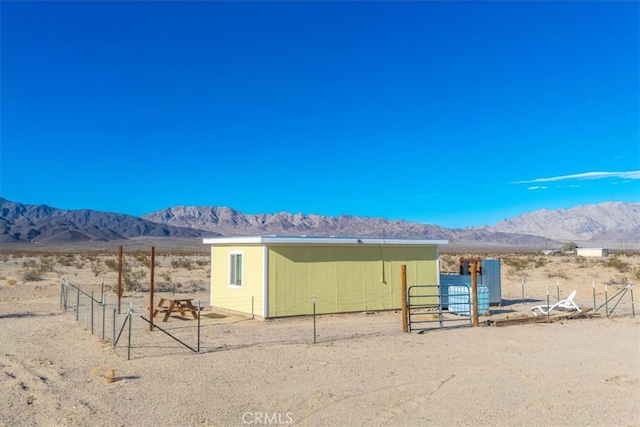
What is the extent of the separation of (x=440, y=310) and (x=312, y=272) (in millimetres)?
4489

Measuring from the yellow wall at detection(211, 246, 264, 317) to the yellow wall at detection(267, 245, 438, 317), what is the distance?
0.46 m

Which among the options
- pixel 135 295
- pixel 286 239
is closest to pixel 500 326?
pixel 286 239

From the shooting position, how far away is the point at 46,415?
7.04m

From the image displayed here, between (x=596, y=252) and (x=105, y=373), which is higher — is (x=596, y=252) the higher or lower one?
the higher one

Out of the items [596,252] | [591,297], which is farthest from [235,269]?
[596,252]

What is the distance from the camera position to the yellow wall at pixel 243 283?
53.9ft

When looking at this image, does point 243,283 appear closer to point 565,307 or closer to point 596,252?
point 565,307

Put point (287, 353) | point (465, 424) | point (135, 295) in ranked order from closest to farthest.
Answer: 1. point (465, 424)
2. point (287, 353)
3. point (135, 295)

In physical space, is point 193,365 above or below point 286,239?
below

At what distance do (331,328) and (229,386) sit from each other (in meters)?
6.49

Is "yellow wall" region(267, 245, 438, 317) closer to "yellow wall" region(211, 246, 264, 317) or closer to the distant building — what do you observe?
"yellow wall" region(211, 246, 264, 317)

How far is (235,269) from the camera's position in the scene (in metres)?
18.0

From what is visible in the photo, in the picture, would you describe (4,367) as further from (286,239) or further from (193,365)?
(286,239)

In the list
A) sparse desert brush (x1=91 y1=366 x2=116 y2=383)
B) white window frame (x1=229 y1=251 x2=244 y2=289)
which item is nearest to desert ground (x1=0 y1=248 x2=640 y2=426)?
sparse desert brush (x1=91 y1=366 x2=116 y2=383)
